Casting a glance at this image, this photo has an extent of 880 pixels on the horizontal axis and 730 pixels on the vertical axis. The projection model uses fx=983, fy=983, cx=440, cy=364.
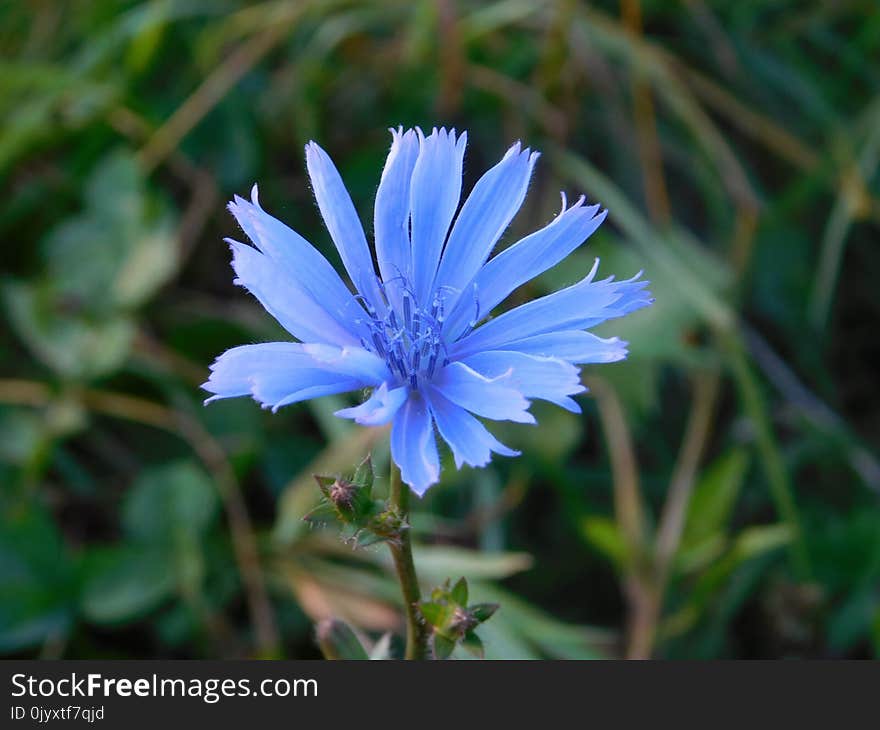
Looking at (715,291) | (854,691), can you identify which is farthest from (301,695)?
(715,291)

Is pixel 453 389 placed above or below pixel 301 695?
above

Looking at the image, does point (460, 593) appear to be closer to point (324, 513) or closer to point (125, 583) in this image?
point (324, 513)

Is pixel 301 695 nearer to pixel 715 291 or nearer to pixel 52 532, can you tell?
pixel 52 532

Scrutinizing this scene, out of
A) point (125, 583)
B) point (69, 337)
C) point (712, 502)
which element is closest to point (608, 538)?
point (712, 502)

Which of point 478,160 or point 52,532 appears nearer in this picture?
point 52,532

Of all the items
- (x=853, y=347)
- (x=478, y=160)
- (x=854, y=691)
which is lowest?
A: (x=854, y=691)

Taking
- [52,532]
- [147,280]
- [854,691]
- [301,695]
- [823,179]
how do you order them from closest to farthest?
[301,695], [854,691], [52,532], [147,280], [823,179]

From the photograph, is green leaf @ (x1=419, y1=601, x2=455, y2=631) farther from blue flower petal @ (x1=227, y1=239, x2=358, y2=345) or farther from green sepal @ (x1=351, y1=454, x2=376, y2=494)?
blue flower petal @ (x1=227, y1=239, x2=358, y2=345)
